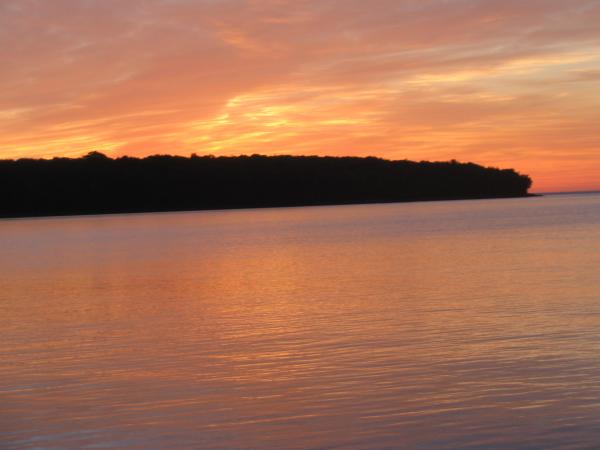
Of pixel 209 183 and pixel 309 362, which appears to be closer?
pixel 309 362

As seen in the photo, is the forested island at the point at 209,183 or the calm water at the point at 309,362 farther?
the forested island at the point at 209,183

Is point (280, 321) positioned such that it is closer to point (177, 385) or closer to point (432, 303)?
point (432, 303)

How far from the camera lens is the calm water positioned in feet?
25.3

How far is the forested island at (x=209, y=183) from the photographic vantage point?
411ft

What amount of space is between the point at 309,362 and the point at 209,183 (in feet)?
437

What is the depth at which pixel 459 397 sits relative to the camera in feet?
28.7

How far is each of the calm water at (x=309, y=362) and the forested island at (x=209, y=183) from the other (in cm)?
10548

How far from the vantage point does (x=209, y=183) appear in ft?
469

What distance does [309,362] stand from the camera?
10.9 metres

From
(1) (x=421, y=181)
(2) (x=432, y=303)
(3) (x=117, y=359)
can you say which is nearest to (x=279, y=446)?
(3) (x=117, y=359)

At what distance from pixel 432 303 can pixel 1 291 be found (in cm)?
1224

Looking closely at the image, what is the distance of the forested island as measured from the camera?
125312mm

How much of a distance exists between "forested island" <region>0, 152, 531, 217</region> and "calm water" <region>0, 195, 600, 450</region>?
10548cm

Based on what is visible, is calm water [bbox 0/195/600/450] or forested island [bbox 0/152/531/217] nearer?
calm water [bbox 0/195/600/450]
